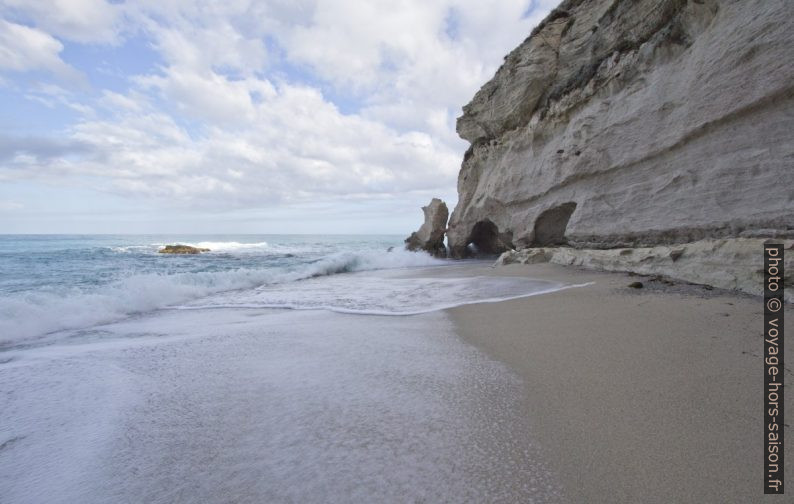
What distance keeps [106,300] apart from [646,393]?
7.92 m

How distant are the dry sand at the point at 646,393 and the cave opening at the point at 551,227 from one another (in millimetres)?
7236

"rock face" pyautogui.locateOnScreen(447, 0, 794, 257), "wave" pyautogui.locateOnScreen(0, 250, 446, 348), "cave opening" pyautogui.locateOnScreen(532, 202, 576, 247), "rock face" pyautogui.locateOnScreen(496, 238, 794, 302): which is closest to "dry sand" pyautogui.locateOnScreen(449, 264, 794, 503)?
"rock face" pyautogui.locateOnScreen(496, 238, 794, 302)

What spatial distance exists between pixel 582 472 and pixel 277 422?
1492mm

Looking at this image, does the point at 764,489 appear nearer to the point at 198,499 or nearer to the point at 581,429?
the point at 581,429

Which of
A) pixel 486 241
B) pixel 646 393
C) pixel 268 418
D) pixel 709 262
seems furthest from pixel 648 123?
pixel 486 241

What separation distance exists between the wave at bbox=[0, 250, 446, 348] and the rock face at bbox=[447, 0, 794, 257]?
8.72 m

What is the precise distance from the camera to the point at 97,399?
2514mm

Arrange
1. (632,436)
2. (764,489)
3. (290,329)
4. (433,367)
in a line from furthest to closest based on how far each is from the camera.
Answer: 1. (290,329)
2. (433,367)
3. (632,436)
4. (764,489)

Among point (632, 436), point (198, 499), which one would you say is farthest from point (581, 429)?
point (198, 499)

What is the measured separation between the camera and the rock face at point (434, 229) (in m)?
19.7

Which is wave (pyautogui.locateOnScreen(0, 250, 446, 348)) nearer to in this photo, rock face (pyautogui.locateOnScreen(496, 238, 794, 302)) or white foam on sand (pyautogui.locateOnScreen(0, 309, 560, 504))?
white foam on sand (pyautogui.locateOnScreen(0, 309, 560, 504))

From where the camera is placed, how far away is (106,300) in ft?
21.4

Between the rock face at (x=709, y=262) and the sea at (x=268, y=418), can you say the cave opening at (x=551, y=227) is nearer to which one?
the rock face at (x=709, y=262)

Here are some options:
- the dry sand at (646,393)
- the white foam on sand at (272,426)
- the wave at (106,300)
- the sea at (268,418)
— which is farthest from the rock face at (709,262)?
the wave at (106,300)
